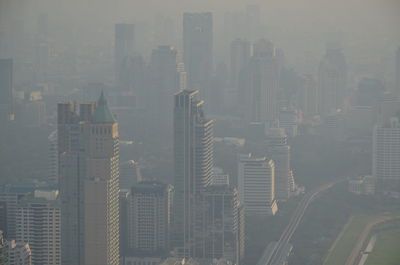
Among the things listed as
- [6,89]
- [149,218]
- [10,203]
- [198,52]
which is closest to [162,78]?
[198,52]

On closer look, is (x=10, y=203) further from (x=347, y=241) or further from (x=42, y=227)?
(x=347, y=241)

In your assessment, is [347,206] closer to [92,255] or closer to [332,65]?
[92,255]

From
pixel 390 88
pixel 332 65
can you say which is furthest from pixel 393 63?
pixel 332 65

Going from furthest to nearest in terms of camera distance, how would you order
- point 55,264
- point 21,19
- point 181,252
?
1. point 21,19
2. point 181,252
3. point 55,264

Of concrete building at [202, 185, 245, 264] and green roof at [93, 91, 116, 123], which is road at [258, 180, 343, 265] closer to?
concrete building at [202, 185, 245, 264]

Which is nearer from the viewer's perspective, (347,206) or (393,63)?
(347,206)
